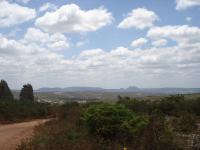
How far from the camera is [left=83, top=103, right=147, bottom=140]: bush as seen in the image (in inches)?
485

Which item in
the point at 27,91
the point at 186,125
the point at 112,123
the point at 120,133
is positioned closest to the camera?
the point at 120,133

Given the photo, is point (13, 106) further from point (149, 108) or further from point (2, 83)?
point (2, 83)

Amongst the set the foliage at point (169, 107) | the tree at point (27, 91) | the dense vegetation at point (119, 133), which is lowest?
the dense vegetation at point (119, 133)

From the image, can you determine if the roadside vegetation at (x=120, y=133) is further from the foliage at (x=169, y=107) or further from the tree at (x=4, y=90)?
the tree at (x=4, y=90)

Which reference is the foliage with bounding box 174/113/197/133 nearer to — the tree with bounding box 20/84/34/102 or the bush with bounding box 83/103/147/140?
the bush with bounding box 83/103/147/140

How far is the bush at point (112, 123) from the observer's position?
12331 millimetres

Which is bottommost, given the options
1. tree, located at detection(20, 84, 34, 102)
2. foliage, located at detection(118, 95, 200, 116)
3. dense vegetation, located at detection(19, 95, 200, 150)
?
dense vegetation, located at detection(19, 95, 200, 150)

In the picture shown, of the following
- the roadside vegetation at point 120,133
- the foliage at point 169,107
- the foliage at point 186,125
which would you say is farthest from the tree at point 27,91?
the foliage at point 186,125

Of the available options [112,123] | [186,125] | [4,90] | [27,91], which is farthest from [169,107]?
[27,91]

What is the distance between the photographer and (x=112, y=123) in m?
12.9

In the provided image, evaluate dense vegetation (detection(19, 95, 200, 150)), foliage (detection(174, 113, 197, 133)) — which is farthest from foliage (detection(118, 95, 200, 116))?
dense vegetation (detection(19, 95, 200, 150))

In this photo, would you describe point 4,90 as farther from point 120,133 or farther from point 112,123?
point 120,133

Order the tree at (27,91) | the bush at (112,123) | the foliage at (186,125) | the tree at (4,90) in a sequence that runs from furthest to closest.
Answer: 1. the tree at (27,91)
2. the tree at (4,90)
3. the foliage at (186,125)
4. the bush at (112,123)

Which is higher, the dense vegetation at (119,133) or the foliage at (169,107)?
the foliage at (169,107)
